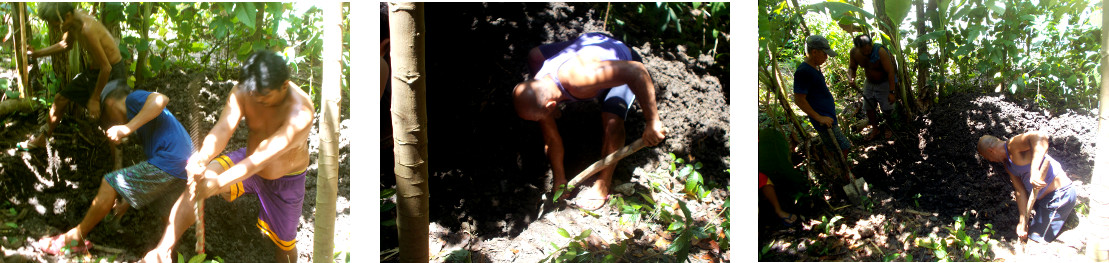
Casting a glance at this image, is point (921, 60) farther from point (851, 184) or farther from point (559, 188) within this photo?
point (559, 188)

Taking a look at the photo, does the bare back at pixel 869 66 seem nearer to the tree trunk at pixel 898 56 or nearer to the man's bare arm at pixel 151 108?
the tree trunk at pixel 898 56

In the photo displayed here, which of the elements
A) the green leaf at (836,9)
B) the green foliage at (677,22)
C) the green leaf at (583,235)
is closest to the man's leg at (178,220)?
the green leaf at (583,235)

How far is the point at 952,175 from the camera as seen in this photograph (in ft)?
7.79

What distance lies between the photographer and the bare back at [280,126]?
2.09 metres

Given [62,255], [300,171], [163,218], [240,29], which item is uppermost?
[240,29]

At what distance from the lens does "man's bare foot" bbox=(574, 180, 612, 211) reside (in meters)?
2.18

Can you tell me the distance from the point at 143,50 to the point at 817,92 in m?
2.42

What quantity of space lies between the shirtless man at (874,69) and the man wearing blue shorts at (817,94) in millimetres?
94

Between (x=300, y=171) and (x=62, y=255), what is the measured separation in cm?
92

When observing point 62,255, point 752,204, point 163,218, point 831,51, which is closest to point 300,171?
point 163,218

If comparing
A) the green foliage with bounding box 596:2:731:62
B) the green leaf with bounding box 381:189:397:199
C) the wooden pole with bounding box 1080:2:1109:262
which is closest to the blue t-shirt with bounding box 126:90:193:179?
the green leaf with bounding box 381:189:397:199

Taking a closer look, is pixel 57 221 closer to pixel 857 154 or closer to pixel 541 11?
pixel 541 11

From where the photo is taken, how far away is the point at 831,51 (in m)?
2.32

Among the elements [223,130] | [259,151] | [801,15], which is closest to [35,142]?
[223,130]
